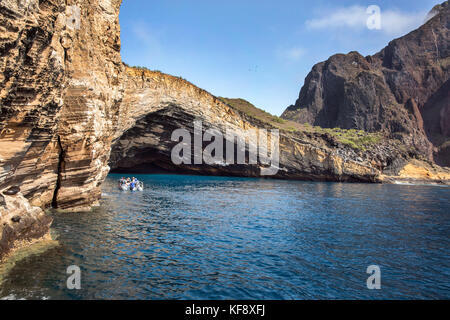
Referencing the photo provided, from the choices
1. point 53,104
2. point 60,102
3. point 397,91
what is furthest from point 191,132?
point 397,91

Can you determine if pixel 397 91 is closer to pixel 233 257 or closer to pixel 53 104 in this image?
pixel 233 257

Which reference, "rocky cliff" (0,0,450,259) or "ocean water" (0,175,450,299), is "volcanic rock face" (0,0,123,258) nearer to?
"rocky cliff" (0,0,450,259)

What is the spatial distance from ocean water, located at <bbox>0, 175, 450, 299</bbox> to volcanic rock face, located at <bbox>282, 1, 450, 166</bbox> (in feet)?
360

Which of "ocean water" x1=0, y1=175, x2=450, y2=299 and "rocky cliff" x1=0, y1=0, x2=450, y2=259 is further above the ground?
"rocky cliff" x1=0, y1=0, x2=450, y2=259

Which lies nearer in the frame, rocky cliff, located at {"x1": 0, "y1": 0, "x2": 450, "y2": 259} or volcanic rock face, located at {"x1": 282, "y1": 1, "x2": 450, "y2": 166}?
rocky cliff, located at {"x1": 0, "y1": 0, "x2": 450, "y2": 259}

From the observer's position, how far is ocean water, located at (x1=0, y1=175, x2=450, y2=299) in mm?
8008

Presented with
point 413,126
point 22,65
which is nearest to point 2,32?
point 22,65

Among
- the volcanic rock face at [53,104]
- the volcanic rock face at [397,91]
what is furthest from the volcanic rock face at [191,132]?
the volcanic rock face at [397,91]

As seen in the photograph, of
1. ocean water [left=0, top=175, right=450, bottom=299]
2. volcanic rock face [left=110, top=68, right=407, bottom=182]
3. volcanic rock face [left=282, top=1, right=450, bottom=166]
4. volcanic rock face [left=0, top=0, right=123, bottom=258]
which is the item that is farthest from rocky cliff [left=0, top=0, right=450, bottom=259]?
volcanic rock face [left=282, top=1, right=450, bottom=166]

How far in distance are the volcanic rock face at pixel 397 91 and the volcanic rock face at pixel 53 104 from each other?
116 meters

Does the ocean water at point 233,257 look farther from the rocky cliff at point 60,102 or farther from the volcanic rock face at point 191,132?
the volcanic rock face at point 191,132

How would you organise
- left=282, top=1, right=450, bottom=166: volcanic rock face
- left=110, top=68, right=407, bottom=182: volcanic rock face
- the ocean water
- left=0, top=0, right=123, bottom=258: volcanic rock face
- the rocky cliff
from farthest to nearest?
left=282, top=1, right=450, bottom=166: volcanic rock face < left=110, top=68, right=407, bottom=182: volcanic rock face < the rocky cliff < left=0, top=0, right=123, bottom=258: volcanic rock face < the ocean water

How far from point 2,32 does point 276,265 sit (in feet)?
37.2
